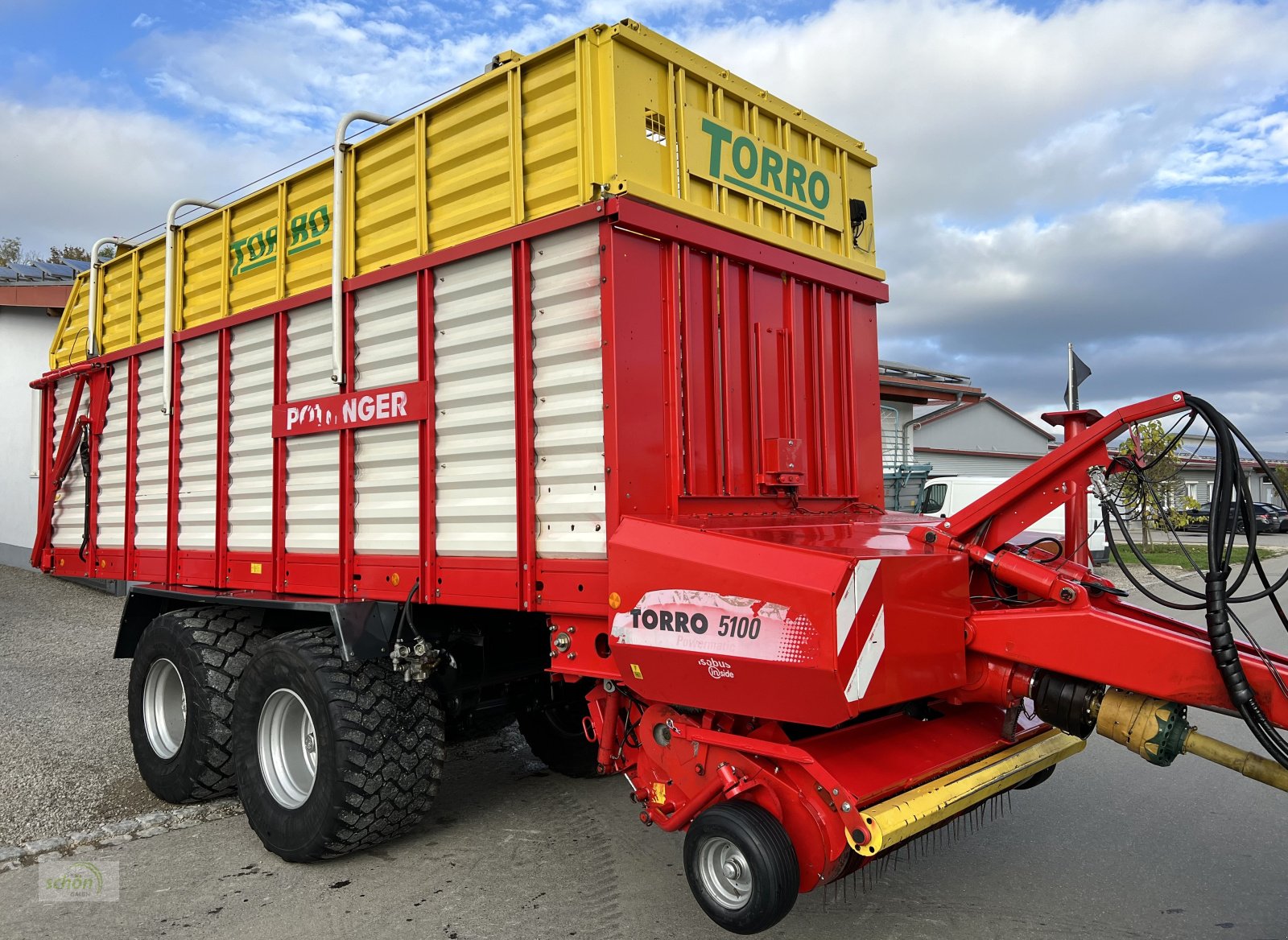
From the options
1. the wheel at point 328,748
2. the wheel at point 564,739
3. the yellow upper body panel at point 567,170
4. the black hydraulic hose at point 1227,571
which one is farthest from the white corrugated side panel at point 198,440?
the black hydraulic hose at point 1227,571

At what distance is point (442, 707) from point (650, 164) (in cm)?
282

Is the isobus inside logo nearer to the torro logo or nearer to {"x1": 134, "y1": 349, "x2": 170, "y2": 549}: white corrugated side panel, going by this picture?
the torro logo

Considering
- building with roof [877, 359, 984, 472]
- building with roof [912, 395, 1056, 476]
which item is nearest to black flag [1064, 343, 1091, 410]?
building with roof [877, 359, 984, 472]

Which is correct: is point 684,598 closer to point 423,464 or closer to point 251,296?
point 423,464

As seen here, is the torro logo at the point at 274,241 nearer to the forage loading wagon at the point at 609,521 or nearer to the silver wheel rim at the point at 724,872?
the forage loading wagon at the point at 609,521

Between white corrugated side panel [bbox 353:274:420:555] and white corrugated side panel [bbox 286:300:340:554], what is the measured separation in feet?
0.63

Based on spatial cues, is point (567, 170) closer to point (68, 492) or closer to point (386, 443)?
point (386, 443)

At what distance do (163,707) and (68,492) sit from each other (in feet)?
7.78

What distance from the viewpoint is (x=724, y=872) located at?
302 centimetres

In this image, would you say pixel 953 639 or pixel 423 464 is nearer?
pixel 953 639

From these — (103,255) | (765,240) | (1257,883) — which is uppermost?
(103,255)

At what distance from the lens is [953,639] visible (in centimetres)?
313

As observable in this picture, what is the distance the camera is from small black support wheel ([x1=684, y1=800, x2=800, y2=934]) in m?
2.87

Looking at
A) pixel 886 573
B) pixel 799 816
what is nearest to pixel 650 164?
pixel 886 573
